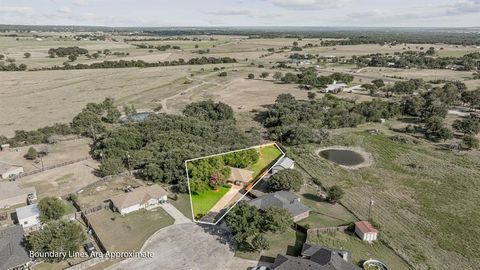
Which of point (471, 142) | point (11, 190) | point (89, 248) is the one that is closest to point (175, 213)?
point (89, 248)

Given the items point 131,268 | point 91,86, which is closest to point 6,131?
point 91,86

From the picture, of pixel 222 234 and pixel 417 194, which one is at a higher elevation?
pixel 222 234

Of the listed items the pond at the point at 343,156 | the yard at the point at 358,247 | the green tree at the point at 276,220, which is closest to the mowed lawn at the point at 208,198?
the green tree at the point at 276,220

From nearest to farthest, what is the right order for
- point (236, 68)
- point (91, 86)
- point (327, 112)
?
1. point (327, 112)
2. point (91, 86)
3. point (236, 68)

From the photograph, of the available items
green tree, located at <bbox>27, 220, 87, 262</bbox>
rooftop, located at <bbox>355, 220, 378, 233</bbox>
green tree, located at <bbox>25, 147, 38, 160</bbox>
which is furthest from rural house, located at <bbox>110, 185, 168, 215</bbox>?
green tree, located at <bbox>25, 147, 38, 160</bbox>

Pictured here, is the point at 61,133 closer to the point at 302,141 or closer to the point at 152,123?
the point at 152,123

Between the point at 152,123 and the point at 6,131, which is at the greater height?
the point at 152,123

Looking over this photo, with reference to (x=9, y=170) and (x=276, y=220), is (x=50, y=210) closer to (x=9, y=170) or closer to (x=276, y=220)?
(x=9, y=170)
